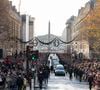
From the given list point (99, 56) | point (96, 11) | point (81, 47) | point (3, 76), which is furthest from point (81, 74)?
point (81, 47)

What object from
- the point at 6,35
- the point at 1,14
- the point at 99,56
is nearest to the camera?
the point at 1,14

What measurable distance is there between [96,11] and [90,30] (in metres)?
5.30

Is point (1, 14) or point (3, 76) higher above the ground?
point (1, 14)

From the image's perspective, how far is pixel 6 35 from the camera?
67.8 metres

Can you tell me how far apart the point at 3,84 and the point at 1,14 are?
13.0 m

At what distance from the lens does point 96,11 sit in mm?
75875

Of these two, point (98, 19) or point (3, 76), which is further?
point (98, 19)

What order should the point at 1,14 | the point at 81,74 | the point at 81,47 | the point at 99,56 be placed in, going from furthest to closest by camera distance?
the point at 81,47
the point at 99,56
the point at 81,74
the point at 1,14

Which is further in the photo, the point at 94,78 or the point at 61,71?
the point at 61,71

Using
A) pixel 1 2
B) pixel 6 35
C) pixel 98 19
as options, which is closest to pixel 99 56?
pixel 98 19

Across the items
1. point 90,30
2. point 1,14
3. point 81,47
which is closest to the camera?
point 1,14

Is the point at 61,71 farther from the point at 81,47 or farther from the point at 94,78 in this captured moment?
the point at 81,47

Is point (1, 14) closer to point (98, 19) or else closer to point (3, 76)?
point (3, 76)

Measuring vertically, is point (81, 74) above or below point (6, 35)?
→ below
